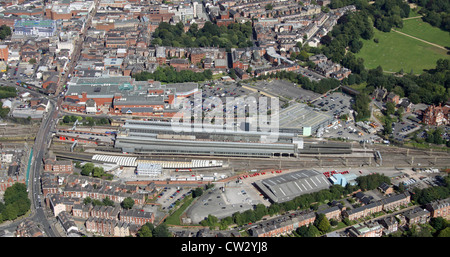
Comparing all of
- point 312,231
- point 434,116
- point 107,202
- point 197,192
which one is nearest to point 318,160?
point 312,231

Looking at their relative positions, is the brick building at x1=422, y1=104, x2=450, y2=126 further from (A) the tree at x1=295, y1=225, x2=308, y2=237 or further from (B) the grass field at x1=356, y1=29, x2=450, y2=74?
(A) the tree at x1=295, y1=225, x2=308, y2=237

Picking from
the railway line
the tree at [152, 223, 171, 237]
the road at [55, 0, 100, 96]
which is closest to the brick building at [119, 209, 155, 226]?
the tree at [152, 223, 171, 237]

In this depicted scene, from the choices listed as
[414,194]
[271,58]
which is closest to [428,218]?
[414,194]

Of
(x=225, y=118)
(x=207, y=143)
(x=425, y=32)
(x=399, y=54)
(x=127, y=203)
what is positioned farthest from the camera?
(x=425, y=32)

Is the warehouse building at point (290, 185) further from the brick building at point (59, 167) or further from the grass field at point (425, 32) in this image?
Answer: the grass field at point (425, 32)

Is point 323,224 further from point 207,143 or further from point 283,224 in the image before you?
point 207,143
